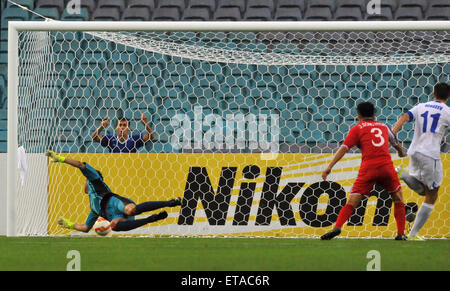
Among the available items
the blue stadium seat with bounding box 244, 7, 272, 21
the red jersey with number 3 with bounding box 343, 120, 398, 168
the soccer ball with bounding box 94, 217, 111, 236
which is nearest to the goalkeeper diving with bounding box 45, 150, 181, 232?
the soccer ball with bounding box 94, 217, 111, 236

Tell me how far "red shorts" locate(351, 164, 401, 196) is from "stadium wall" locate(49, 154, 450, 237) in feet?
4.50

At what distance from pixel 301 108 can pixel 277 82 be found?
0.49 m

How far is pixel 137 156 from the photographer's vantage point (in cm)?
764

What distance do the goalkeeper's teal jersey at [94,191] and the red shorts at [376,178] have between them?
2247 millimetres

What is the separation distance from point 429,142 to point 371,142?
1.66 ft

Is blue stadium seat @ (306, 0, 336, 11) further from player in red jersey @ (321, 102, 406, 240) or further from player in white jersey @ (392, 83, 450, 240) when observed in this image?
player in red jersey @ (321, 102, 406, 240)

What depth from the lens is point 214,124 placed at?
8.52 metres

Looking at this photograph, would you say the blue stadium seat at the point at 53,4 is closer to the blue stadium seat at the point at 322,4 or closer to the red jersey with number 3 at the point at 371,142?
the blue stadium seat at the point at 322,4

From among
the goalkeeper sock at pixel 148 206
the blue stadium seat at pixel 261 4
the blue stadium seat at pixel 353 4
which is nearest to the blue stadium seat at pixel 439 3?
the blue stadium seat at pixel 353 4

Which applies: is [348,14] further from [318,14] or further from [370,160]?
[370,160]

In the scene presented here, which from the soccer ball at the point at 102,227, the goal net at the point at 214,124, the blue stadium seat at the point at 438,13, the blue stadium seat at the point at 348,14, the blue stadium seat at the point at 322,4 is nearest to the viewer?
the soccer ball at the point at 102,227

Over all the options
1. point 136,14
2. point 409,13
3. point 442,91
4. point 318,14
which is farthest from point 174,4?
point 442,91

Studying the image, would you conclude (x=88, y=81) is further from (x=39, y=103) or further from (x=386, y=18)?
(x=386, y=18)

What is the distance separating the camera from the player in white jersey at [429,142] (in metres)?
6.35
